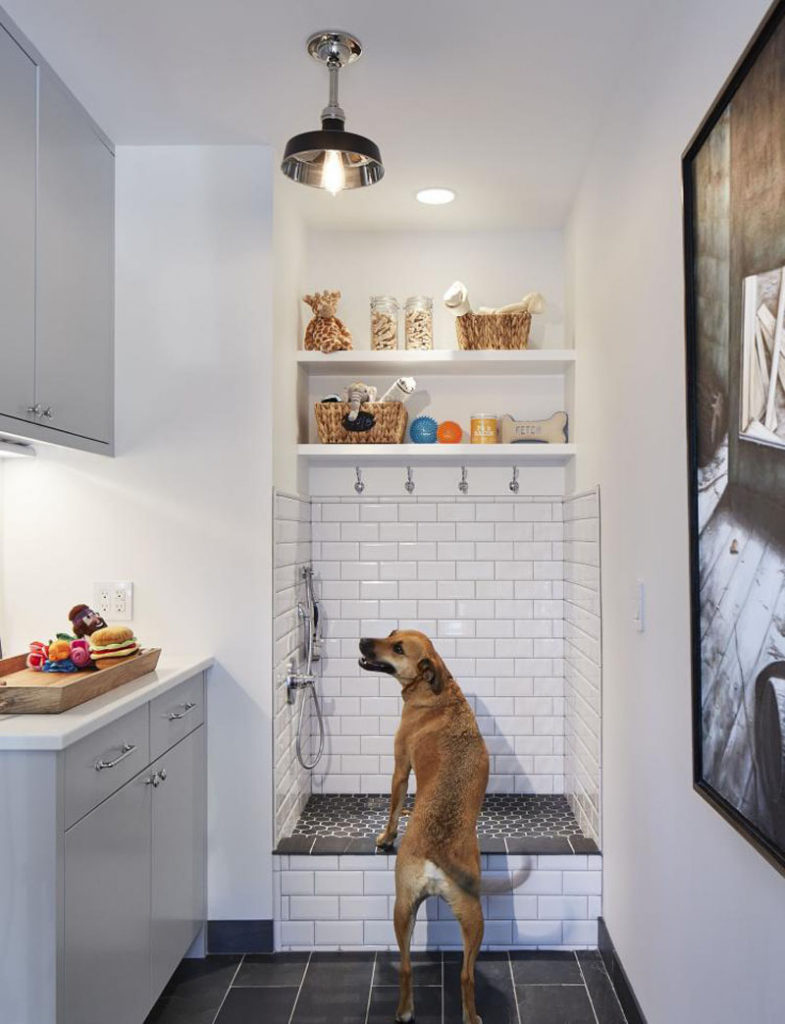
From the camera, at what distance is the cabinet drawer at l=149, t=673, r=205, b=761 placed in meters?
2.20

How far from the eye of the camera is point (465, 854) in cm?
216

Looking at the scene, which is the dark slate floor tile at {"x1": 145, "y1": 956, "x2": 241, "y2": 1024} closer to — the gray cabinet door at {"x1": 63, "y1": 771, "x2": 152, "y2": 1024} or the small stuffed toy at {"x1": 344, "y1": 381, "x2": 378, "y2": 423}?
the gray cabinet door at {"x1": 63, "y1": 771, "x2": 152, "y2": 1024}

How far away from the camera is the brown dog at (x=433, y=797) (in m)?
2.13

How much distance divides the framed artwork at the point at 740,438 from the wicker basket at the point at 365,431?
1575mm

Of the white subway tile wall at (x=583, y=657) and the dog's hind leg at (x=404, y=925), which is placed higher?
the white subway tile wall at (x=583, y=657)

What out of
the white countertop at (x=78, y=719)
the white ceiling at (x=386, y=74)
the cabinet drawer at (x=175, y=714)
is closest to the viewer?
A: the white countertop at (x=78, y=719)

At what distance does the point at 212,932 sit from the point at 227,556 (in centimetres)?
121

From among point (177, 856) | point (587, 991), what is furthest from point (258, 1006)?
point (587, 991)

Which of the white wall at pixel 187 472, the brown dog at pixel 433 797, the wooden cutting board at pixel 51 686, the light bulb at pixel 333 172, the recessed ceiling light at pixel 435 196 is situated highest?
the recessed ceiling light at pixel 435 196

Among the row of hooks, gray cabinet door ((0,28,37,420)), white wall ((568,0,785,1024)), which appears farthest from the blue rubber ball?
gray cabinet door ((0,28,37,420))

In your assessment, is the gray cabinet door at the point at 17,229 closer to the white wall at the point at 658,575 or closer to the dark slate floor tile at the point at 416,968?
the white wall at the point at 658,575

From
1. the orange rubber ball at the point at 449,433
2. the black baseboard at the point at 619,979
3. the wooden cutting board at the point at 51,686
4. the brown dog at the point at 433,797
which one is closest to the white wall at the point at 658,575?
the black baseboard at the point at 619,979

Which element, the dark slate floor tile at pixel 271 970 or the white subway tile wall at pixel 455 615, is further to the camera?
the white subway tile wall at pixel 455 615

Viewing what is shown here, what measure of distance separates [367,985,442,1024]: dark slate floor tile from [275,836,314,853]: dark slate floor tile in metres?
0.47
